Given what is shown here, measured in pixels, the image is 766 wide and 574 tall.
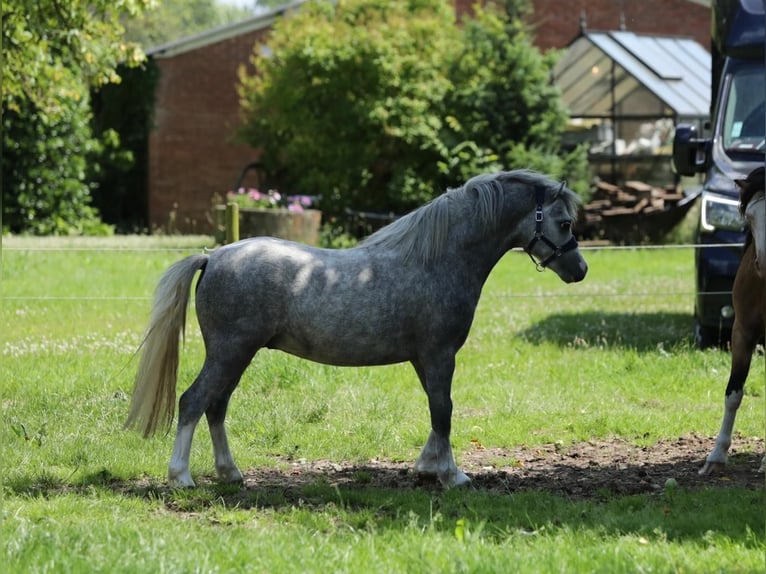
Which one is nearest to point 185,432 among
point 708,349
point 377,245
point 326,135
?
point 377,245

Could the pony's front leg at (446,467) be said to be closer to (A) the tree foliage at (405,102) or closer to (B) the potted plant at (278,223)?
(B) the potted plant at (278,223)

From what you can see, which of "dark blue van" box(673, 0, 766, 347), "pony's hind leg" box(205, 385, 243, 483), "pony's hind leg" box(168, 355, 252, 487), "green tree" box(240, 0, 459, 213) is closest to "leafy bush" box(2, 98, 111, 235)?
"green tree" box(240, 0, 459, 213)

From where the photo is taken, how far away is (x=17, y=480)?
6781mm

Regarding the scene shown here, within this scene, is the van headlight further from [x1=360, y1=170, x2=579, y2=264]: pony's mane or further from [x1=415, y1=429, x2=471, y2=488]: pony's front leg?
[x1=415, y1=429, x2=471, y2=488]: pony's front leg

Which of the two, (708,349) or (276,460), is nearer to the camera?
(276,460)

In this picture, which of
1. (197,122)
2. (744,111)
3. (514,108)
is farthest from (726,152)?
(197,122)

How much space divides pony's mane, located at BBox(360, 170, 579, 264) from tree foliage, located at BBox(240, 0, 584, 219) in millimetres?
16659

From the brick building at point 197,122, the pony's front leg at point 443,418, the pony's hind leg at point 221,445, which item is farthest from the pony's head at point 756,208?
the brick building at point 197,122

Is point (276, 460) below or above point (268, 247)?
below

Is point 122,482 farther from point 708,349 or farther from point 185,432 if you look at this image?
point 708,349

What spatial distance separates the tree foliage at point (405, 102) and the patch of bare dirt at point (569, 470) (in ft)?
52.2

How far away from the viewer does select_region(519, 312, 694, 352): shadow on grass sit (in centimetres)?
1198

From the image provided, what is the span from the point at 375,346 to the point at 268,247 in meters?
0.89

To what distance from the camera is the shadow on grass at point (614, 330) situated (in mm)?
11984
